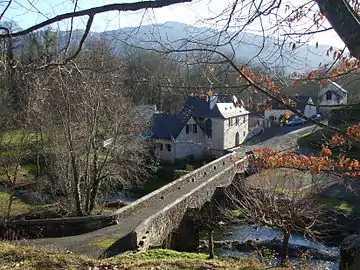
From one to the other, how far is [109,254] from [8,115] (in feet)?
43.4

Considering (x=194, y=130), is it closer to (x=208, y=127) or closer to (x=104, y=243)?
(x=208, y=127)

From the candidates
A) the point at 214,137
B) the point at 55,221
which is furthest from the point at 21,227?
the point at 214,137

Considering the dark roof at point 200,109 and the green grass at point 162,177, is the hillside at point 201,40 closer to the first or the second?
the green grass at point 162,177

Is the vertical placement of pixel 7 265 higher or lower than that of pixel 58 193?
higher

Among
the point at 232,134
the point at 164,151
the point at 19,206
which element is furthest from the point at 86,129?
the point at 232,134

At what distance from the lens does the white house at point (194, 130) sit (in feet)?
110

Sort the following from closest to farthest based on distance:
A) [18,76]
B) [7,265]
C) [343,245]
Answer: [343,245] → [18,76] → [7,265]

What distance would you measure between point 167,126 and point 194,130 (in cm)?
272

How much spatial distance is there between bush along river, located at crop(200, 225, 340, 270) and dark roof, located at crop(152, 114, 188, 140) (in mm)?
14708

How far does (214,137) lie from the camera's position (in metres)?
36.6

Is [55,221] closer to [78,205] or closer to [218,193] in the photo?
[78,205]

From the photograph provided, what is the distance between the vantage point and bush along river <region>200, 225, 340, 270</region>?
1555 centimetres

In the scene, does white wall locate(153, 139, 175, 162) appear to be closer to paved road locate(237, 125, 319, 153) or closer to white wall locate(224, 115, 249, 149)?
white wall locate(224, 115, 249, 149)

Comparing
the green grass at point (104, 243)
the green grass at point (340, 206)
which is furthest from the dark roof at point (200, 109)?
the green grass at point (104, 243)
